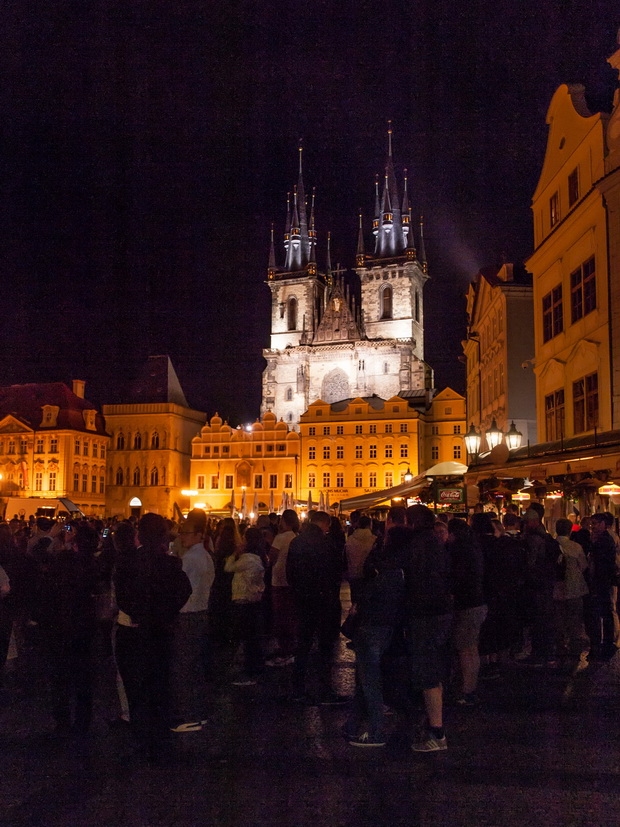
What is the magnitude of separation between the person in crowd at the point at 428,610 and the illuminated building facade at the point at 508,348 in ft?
69.9

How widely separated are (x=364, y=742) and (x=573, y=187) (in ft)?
61.0

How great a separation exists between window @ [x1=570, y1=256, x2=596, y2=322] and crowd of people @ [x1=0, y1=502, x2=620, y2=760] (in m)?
9.50

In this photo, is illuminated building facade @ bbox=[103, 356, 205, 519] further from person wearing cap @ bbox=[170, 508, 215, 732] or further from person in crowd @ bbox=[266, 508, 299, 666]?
person wearing cap @ bbox=[170, 508, 215, 732]

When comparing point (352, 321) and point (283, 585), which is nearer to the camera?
point (283, 585)

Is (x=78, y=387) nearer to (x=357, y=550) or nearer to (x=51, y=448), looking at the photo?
(x=51, y=448)

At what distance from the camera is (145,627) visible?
23.1ft

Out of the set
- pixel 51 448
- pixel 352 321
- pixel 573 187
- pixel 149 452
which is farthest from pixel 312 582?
pixel 352 321

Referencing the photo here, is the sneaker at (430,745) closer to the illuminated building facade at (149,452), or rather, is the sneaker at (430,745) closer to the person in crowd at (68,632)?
the person in crowd at (68,632)

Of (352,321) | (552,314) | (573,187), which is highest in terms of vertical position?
(352,321)

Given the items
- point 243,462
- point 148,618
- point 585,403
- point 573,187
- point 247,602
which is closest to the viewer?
point 148,618

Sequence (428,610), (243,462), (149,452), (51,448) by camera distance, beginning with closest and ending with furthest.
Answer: (428,610), (51,448), (243,462), (149,452)

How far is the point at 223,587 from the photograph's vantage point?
10.1 m

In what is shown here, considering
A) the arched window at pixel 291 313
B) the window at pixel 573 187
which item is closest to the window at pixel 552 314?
the window at pixel 573 187

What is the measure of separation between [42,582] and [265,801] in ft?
10.8
